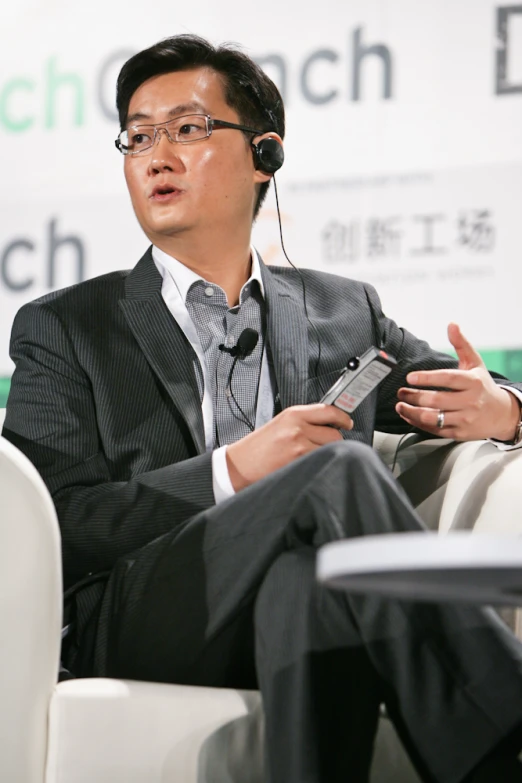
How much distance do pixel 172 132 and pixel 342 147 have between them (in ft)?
3.04

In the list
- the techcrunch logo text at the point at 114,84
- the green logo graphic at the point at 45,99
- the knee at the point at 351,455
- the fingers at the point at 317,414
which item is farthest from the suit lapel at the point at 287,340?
the green logo graphic at the point at 45,99

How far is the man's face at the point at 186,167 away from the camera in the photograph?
184 centimetres

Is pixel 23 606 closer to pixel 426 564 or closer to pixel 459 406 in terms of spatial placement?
pixel 426 564

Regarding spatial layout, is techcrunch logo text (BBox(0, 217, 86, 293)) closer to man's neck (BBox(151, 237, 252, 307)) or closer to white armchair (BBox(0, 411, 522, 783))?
man's neck (BBox(151, 237, 252, 307))

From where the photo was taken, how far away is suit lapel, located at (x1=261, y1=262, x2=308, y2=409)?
1.72 meters

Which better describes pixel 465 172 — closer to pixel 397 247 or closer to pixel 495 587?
pixel 397 247

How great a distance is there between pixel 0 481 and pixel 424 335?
1652mm

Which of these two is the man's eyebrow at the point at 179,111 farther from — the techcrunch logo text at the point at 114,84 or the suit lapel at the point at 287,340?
the techcrunch logo text at the point at 114,84

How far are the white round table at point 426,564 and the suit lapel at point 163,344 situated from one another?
82 cm

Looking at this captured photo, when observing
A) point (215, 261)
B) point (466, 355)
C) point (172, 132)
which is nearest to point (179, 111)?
point (172, 132)

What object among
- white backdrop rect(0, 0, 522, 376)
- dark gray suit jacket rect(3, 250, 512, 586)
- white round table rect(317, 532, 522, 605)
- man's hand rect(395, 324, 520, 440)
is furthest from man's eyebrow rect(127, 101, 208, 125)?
white round table rect(317, 532, 522, 605)

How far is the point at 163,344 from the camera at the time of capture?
168 centimetres

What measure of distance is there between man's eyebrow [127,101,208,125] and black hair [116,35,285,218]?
48 millimetres

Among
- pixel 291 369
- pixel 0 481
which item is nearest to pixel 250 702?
pixel 0 481
